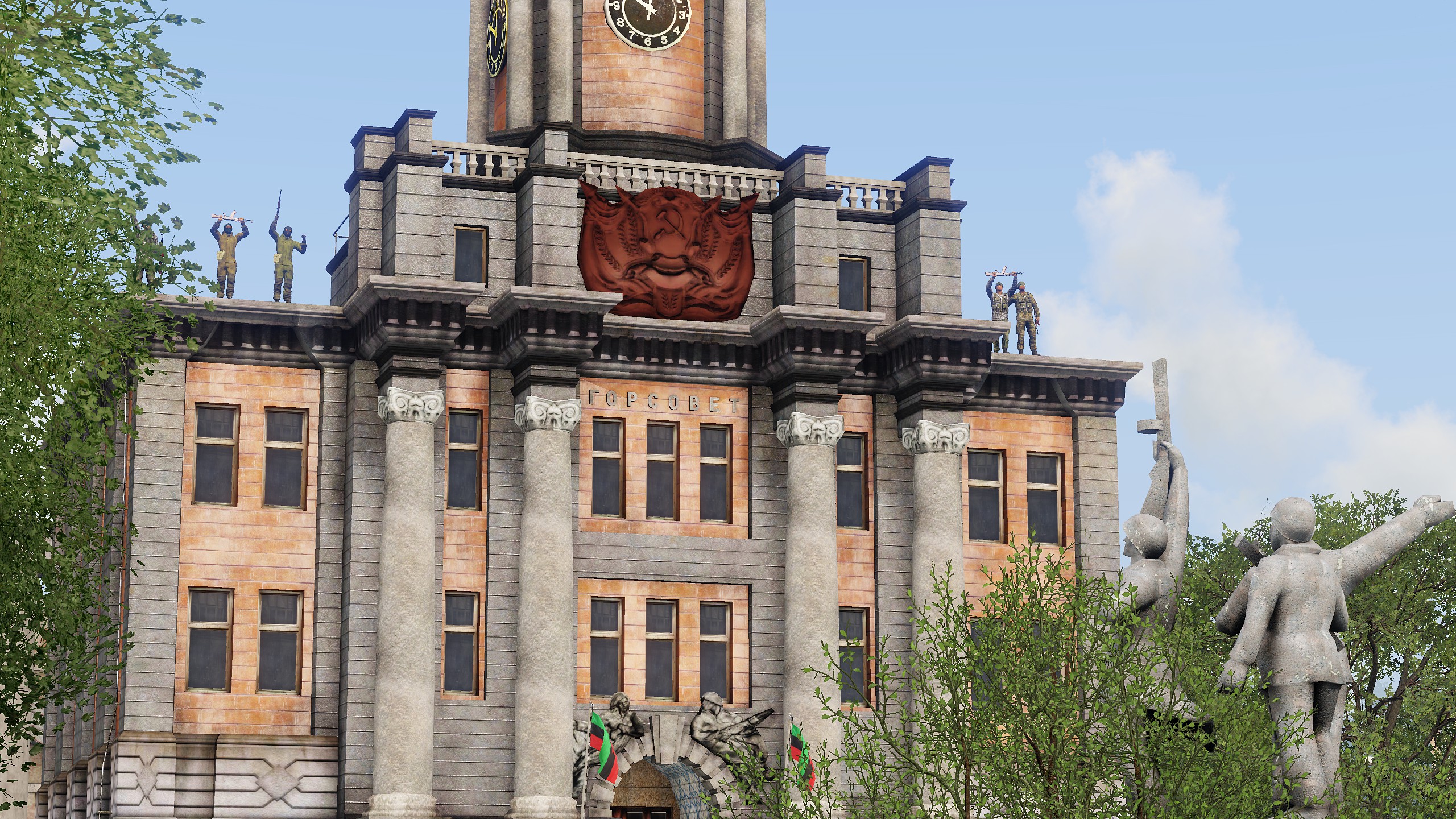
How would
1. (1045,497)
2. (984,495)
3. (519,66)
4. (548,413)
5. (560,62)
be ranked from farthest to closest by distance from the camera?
(519,66)
(560,62)
(1045,497)
(984,495)
(548,413)

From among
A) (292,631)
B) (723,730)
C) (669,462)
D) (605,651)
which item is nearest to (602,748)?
(605,651)

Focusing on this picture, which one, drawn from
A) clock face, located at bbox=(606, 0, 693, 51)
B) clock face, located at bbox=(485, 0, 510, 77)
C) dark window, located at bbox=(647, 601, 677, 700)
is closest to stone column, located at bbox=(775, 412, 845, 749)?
dark window, located at bbox=(647, 601, 677, 700)

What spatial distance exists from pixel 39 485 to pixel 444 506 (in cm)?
1474

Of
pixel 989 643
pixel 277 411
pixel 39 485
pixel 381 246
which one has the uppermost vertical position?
pixel 381 246

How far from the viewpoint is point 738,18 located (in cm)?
5159

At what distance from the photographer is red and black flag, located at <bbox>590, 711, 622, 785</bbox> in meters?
43.4

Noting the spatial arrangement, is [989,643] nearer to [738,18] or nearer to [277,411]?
[277,411]

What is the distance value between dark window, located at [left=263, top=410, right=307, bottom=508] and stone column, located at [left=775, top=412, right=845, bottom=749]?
10.4 m

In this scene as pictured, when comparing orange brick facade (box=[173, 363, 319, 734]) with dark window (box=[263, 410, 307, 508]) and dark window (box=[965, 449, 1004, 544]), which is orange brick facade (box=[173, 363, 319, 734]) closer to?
dark window (box=[263, 410, 307, 508])

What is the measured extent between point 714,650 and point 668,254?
8.84 m

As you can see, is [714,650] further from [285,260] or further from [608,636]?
[285,260]

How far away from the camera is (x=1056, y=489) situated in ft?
160

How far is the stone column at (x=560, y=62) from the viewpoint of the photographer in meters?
49.4

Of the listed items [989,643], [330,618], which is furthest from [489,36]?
[989,643]
